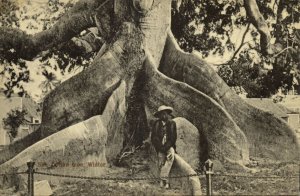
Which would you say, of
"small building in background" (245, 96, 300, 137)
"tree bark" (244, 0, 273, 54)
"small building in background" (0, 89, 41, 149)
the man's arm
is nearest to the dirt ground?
the man's arm

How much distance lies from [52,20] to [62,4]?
32cm

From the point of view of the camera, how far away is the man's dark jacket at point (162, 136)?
966 centimetres

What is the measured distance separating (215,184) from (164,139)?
103 cm

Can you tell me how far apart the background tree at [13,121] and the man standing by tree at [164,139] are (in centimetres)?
231

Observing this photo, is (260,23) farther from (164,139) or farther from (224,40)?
(164,139)

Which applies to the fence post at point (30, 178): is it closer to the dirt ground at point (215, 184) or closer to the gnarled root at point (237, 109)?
the dirt ground at point (215, 184)

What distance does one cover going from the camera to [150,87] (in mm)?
10055

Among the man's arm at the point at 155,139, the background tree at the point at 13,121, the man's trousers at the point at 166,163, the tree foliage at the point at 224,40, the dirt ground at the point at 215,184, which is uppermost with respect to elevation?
the tree foliage at the point at 224,40

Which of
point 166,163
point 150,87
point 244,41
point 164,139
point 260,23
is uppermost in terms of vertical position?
point 260,23

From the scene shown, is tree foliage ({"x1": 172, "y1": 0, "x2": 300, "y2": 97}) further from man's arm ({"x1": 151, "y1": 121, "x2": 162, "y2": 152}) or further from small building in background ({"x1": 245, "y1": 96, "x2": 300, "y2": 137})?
man's arm ({"x1": 151, "y1": 121, "x2": 162, "y2": 152})

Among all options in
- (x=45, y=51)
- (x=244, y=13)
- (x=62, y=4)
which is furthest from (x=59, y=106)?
(x=244, y=13)

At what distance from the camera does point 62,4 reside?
10.8 metres

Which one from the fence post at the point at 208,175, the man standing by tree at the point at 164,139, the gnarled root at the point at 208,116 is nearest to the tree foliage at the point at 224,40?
the gnarled root at the point at 208,116

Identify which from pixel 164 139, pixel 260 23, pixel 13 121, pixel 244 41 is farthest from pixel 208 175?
pixel 13 121
